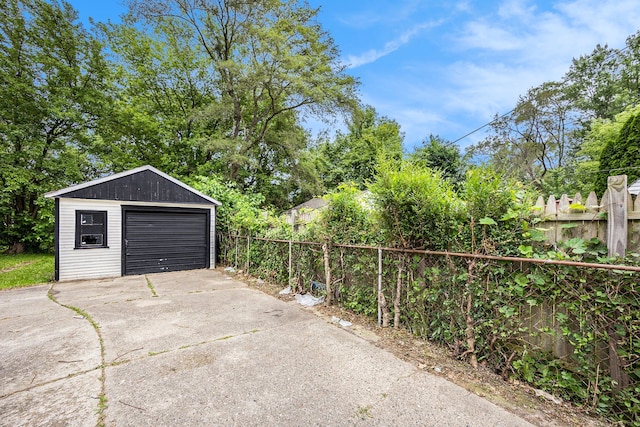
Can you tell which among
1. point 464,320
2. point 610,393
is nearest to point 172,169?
point 464,320

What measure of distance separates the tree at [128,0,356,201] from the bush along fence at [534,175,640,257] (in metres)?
12.4

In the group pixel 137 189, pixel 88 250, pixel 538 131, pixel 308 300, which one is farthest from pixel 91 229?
pixel 538 131

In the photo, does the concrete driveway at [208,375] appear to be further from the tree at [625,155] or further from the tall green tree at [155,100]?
the tall green tree at [155,100]

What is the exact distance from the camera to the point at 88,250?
22.9 ft

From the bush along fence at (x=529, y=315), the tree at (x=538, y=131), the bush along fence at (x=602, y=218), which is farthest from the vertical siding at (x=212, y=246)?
the tree at (x=538, y=131)

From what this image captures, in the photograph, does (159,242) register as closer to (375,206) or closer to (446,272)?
(375,206)

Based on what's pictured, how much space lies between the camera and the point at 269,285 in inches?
239

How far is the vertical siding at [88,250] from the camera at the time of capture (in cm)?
670

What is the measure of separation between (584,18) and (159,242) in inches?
537

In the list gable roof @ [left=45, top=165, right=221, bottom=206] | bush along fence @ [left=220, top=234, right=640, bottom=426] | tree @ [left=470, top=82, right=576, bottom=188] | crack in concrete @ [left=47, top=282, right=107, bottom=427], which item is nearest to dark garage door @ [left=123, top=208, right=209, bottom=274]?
gable roof @ [left=45, top=165, right=221, bottom=206]

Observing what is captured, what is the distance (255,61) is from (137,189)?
9209mm

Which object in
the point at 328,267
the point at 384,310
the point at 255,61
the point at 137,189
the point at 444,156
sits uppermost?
the point at 255,61

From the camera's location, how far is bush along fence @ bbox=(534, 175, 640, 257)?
→ 198 centimetres

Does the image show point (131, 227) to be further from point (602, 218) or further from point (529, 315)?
point (602, 218)
